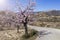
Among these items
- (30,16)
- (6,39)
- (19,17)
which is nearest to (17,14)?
(19,17)

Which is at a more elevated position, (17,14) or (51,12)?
(17,14)

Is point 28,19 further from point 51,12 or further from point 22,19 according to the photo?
point 51,12

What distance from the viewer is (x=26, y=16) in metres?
21.0

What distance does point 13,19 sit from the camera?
912 inches

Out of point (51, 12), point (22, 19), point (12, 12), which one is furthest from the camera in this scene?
point (51, 12)

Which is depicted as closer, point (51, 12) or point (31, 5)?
point (31, 5)

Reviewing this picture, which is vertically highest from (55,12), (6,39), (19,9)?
(19,9)

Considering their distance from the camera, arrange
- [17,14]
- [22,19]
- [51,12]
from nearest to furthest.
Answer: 1. [22,19]
2. [17,14]
3. [51,12]

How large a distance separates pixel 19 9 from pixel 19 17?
1230mm

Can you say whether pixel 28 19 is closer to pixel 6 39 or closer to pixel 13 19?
pixel 13 19

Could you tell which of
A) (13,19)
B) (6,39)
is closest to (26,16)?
(13,19)

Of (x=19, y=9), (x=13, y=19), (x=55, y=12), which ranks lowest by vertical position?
(x=55, y=12)

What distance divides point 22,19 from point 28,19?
56.6 inches

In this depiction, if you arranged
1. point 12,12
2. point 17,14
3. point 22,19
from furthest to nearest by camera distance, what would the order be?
point 12,12, point 17,14, point 22,19
